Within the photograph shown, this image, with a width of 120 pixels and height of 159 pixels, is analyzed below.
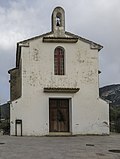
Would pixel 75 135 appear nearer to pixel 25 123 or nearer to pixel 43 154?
pixel 25 123

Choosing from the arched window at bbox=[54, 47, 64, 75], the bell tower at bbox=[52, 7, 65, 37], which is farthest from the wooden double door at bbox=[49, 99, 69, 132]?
the bell tower at bbox=[52, 7, 65, 37]

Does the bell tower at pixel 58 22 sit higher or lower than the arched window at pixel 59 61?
higher

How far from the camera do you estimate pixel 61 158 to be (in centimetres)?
1382

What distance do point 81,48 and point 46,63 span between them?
3.16 m

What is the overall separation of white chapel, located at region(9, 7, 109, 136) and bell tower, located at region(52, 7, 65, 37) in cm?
8

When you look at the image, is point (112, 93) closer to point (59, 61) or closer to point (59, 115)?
point (59, 115)

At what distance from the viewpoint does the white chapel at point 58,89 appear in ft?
91.7

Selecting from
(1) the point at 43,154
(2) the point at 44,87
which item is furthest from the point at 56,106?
(1) the point at 43,154

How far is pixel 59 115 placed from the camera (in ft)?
95.6

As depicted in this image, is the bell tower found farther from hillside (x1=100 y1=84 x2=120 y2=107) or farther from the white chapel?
hillside (x1=100 y1=84 x2=120 y2=107)

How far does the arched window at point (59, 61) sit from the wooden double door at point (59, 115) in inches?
91.4

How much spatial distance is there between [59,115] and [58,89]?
7.53 ft

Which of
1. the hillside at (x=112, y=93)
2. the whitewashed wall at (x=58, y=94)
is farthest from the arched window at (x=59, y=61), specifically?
the hillside at (x=112, y=93)

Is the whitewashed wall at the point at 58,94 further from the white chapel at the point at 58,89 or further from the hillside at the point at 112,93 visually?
the hillside at the point at 112,93
